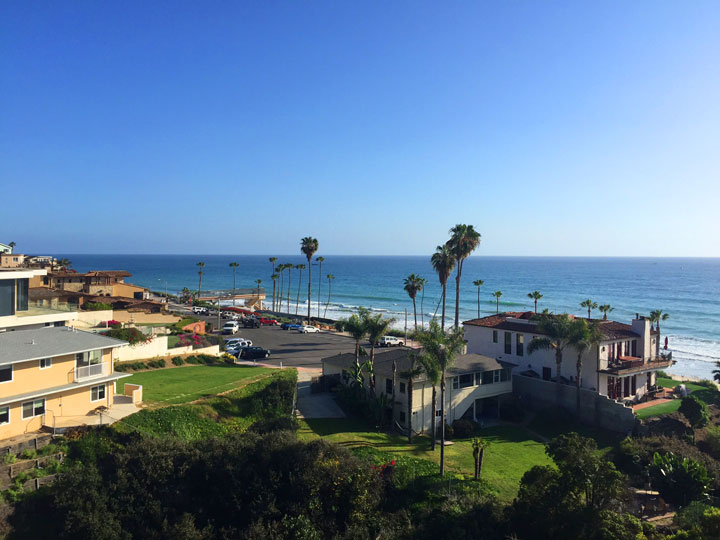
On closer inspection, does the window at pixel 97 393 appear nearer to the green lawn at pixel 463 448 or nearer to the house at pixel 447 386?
the green lawn at pixel 463 448

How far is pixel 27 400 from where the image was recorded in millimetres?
22422

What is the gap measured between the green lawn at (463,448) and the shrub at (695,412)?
960cm

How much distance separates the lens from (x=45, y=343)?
80.2ft

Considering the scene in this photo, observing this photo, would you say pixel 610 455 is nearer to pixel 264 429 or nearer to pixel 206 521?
pixel 264 429

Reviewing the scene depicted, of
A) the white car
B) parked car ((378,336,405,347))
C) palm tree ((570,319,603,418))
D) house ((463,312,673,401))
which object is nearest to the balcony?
house ((463,312,673,401))

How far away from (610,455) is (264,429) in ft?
60.2

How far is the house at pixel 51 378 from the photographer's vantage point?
22016mm

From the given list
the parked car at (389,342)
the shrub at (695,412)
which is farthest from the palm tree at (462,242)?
the shrub at (695,412)

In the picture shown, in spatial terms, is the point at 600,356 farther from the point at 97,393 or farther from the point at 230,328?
the point at 230,328

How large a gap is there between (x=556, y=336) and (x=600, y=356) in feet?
14.4

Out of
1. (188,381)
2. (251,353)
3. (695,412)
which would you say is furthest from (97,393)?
(695,412)

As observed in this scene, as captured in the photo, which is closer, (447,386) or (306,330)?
(447,386)

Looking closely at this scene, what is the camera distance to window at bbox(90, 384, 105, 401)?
82.5 ft

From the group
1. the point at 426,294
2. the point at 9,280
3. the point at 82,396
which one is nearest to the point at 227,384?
the point at 82,396
